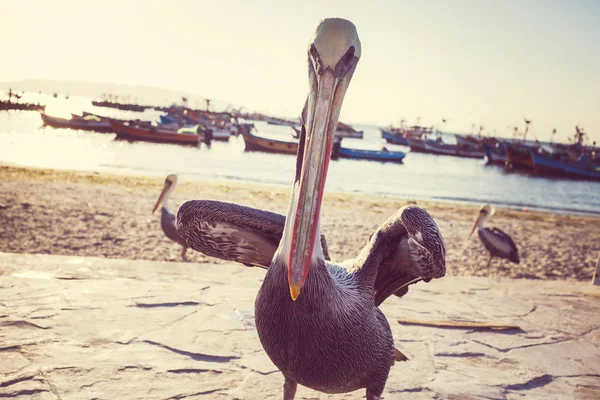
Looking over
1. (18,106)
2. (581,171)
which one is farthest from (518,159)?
(18,106)

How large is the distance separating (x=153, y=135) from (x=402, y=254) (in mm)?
40284

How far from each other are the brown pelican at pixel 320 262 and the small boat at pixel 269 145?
3853 cm

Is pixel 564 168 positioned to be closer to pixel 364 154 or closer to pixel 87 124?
pixel 364 154

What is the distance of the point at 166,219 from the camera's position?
23.5 ft

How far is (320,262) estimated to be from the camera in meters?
2.01

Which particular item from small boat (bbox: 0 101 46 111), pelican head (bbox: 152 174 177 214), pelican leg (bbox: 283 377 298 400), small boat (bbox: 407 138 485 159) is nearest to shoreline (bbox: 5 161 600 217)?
pelican head (bbox: 152 174 177 214)

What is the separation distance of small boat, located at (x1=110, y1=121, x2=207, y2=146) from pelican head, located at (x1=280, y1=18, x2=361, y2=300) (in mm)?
39928

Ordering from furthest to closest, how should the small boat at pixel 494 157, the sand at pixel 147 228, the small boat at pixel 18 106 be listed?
the small boat at pixel 18 106 → the small boat at pixel 494 157 → the sand at pixel 147 228

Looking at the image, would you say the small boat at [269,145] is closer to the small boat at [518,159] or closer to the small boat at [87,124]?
the small boat at [87,124]

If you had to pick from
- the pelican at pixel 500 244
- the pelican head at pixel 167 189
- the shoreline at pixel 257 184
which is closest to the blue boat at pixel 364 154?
the shoreline at pixel 257 184

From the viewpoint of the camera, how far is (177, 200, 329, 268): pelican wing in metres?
2.34

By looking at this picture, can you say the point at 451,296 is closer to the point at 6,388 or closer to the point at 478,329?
the point at 478,329

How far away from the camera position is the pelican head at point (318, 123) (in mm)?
1725

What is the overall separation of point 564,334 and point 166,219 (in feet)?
17.7
